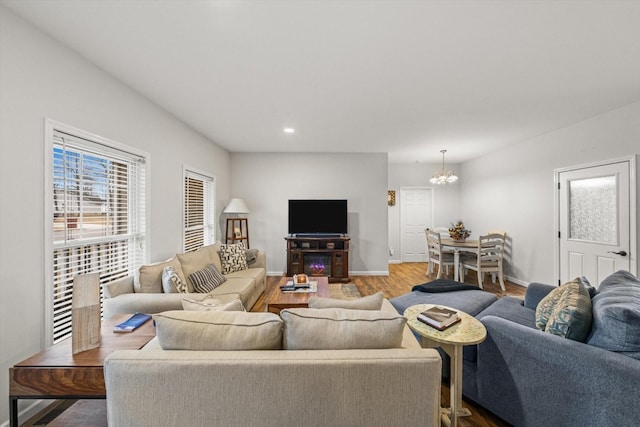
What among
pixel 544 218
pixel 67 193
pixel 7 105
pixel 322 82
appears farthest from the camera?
pixel 544 218

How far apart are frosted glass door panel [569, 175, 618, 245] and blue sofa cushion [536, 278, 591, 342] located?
234cm

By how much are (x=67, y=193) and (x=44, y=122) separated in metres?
0.53

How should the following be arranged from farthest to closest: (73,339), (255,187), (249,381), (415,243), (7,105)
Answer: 1. (415,243)
2. (255,187)
3. (7,105)
4. (73,339)
5. (249,381)

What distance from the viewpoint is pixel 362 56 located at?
2.01 m

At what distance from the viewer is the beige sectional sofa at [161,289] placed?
6.95 ft

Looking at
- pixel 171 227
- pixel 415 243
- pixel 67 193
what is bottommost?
pixel 415 243

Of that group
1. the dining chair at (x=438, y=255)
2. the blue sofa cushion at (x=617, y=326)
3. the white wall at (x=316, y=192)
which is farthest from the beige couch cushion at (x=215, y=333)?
the dining chair at (x=438, y=255)

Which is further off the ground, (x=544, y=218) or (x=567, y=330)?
(x=544, y=218)

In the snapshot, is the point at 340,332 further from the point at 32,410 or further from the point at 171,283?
the point at 32,410

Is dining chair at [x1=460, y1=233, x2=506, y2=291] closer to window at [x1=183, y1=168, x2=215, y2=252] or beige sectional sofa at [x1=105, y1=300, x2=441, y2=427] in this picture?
beige sectional sofa at [x1=105, y1=300, x2=441, y2=427]

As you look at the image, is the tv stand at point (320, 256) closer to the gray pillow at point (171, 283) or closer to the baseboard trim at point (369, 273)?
the baseboard trim at point (369, 273)

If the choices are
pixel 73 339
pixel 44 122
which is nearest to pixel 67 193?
pixel 44 122

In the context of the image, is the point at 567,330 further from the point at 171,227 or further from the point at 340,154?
the point at 340,154

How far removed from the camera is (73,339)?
4.73ft
